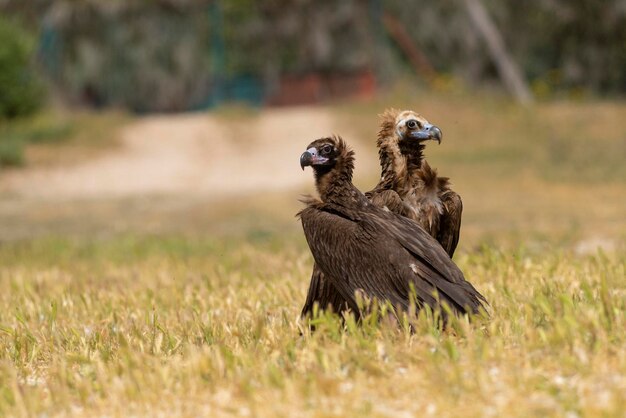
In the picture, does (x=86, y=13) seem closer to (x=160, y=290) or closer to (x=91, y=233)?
(x=91, y=233)

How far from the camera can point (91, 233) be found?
15.6 metres

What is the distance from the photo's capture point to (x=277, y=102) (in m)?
32.3

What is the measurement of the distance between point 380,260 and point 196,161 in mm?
20664

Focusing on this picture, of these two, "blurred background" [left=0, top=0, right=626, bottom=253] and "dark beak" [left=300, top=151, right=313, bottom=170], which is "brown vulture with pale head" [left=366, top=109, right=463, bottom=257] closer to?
"dark beak" [left=300, top=151, right=313, bottom=170]

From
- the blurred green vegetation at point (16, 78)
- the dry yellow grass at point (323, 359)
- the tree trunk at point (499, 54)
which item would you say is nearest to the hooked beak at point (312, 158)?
the dry yellow grass at point (323, 359)

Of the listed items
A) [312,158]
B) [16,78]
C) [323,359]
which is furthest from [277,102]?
[323,359]

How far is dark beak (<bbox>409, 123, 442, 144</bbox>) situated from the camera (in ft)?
18.5

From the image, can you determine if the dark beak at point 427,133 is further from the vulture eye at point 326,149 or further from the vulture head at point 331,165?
the vulture eye at point 326,149

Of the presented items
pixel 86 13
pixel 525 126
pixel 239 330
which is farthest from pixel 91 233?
pixel 86 13

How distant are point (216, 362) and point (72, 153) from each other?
21.9 meters

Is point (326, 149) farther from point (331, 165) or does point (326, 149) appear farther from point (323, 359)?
point (323, 359)

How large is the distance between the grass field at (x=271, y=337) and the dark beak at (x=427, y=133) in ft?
3.44

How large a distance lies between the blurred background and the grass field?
15.5 feet

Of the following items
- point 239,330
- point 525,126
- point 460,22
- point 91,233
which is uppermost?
point 460,22
